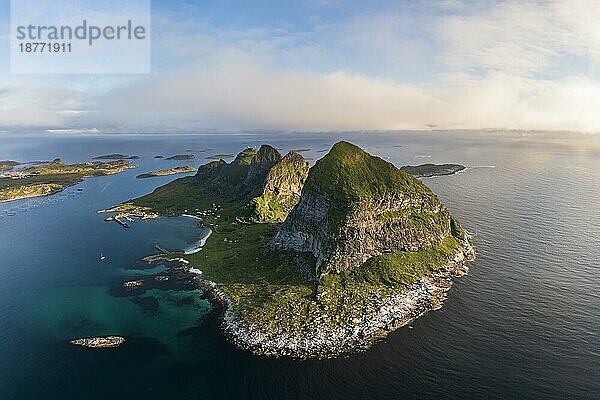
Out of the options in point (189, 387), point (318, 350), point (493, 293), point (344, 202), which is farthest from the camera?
point (344, 202)

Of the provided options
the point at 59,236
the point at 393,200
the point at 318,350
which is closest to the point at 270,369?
the point at 318,350

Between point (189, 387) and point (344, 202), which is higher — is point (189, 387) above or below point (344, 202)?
below

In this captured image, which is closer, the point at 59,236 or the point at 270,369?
the point at 270,369

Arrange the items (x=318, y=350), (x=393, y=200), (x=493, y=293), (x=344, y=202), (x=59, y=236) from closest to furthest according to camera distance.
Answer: (x=318, y=350)
(x=493, y=293)
(x=344, y=202)
(x=393, y=200)
(x=59, y=236)

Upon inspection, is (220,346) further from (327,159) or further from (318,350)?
(327,159)

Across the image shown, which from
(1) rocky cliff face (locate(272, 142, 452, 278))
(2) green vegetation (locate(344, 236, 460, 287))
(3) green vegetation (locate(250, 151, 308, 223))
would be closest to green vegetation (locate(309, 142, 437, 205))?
(1) rocky cliff face (locate(272, 142, 452, 278))

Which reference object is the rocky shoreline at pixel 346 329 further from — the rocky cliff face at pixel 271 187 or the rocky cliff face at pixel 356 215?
the rocky cliff face at pixel 271 187

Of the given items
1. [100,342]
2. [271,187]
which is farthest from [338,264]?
[271,187]
